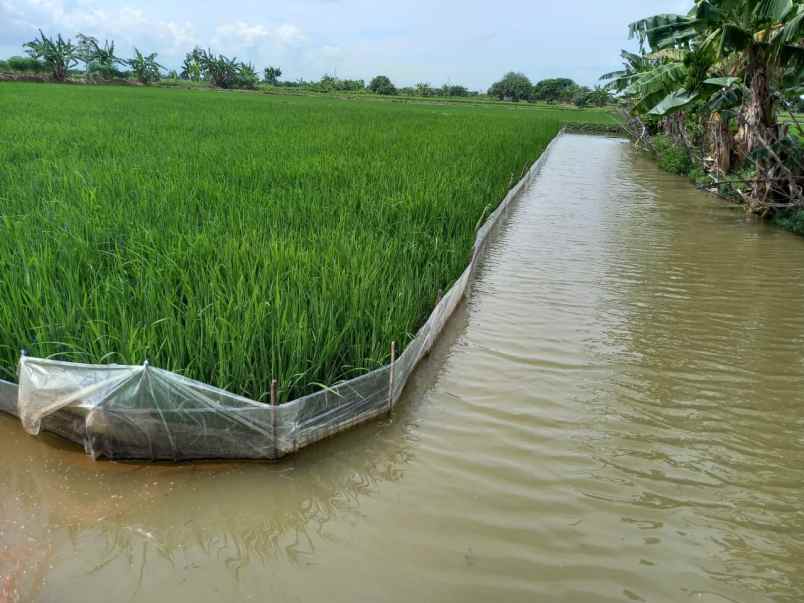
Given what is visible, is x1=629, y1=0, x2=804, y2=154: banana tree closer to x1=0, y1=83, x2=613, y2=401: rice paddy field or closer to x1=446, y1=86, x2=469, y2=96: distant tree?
x1=0, y1=83, x2=613, y2=401: rice paddy field

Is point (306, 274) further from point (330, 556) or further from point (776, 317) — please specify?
point (776, 317)

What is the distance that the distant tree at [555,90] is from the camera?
5734 cm

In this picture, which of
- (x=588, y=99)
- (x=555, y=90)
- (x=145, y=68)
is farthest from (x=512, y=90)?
(x=145, y=68)

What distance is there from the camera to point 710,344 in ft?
11.8

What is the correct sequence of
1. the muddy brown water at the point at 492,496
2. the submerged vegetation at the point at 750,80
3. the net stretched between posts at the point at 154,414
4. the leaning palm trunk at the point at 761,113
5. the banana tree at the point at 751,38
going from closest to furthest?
the muddy brown water at the point at 492,496 < the net stretched between posts at the point at 154,414 < the banana tree at the point at 751,38 < the submerged vegetation at the point at 750,80 < the leaning palm trunk at the point at 761,113

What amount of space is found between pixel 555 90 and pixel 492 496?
62.9 metres

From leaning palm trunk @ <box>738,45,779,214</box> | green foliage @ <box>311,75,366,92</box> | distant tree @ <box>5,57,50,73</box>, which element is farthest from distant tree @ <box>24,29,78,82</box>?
leaning palm trunk @ <box>738,45,779,214</box>

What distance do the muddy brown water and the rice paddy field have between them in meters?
0.39

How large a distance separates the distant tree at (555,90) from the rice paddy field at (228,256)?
182 feet

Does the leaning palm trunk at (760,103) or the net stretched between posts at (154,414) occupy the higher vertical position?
the leaning palm trunk at (760,103)

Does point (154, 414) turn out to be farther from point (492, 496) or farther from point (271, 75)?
point (271, 75)

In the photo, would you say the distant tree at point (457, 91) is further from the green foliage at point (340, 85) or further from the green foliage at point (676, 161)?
the green foliage at point (676, 161)

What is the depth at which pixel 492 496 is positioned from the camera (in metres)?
2.19

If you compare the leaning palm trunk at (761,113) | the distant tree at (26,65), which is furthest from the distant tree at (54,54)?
the leaning palm trunk at (761,113)
